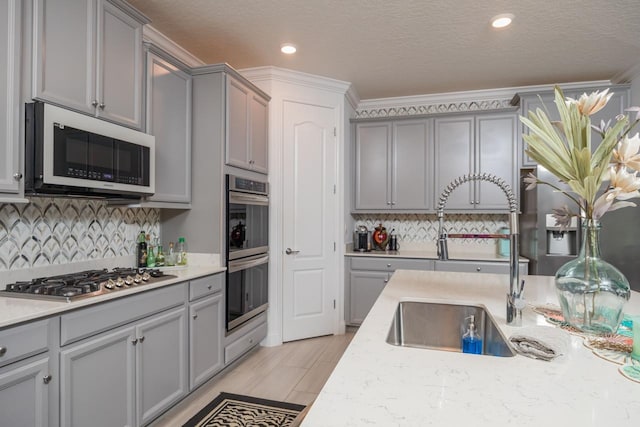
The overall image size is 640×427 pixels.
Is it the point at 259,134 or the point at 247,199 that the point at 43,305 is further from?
the point at 259,134

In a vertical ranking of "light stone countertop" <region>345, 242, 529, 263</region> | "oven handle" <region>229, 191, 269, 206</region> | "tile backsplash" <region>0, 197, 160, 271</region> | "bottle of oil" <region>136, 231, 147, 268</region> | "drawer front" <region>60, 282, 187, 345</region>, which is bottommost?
"drawer front" <region>60, 282, 187, 345</region>

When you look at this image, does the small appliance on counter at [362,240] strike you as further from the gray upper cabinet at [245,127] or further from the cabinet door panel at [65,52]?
the cabinet door panel at [65,52]

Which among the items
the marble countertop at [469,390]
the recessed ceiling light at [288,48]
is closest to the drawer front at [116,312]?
the marble countertop at [469,390]

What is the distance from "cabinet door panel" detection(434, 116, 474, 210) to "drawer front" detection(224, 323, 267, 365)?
2.28 metres

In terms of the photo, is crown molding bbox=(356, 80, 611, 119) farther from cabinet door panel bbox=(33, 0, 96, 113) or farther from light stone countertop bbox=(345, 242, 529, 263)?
cabinet door panel bbox=(33, 0, 96, 113)

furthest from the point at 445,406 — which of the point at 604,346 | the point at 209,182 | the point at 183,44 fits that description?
the point at 183,44

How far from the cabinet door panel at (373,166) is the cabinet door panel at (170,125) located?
80.7 inches

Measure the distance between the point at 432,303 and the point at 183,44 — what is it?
2.83 m

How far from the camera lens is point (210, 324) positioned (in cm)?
263

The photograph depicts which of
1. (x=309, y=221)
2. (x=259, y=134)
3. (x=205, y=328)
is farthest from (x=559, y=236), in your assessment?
(x=205, y=328)

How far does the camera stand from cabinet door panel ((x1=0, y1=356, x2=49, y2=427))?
4.46 feet

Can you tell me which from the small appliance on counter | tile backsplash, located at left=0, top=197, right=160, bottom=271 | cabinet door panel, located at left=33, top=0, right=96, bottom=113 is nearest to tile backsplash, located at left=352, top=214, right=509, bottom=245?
the small appliance on counter

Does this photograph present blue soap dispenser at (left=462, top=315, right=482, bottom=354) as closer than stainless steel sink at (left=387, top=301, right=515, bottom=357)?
Yes

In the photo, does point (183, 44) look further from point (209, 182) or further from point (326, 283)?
point (326, 283)
